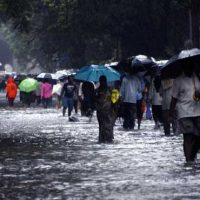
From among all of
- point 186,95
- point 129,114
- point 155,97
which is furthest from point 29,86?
point 186,95

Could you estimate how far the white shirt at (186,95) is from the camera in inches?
543

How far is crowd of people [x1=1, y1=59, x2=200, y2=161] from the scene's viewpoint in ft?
45.4

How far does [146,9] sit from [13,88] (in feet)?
27.1

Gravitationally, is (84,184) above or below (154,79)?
below

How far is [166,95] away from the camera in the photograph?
22250mm

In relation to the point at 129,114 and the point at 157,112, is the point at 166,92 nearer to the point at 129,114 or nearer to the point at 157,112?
the point at 157,112

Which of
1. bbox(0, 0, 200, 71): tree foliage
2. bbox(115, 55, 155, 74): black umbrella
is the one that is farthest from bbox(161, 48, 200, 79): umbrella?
bbox(0, 0, 200, 71): tree foliage

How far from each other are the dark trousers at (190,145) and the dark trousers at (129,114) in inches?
439

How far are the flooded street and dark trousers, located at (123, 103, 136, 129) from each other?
2.75 metres

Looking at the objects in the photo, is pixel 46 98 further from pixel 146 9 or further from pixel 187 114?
pixel 187 114

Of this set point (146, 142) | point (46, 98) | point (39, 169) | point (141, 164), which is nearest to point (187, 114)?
point (141, 164)

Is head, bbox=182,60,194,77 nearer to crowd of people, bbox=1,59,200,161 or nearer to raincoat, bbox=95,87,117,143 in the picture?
crowd of people, bbox=1,59,200,161

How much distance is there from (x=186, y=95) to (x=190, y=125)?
0.47 meters

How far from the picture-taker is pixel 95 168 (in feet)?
44.8
